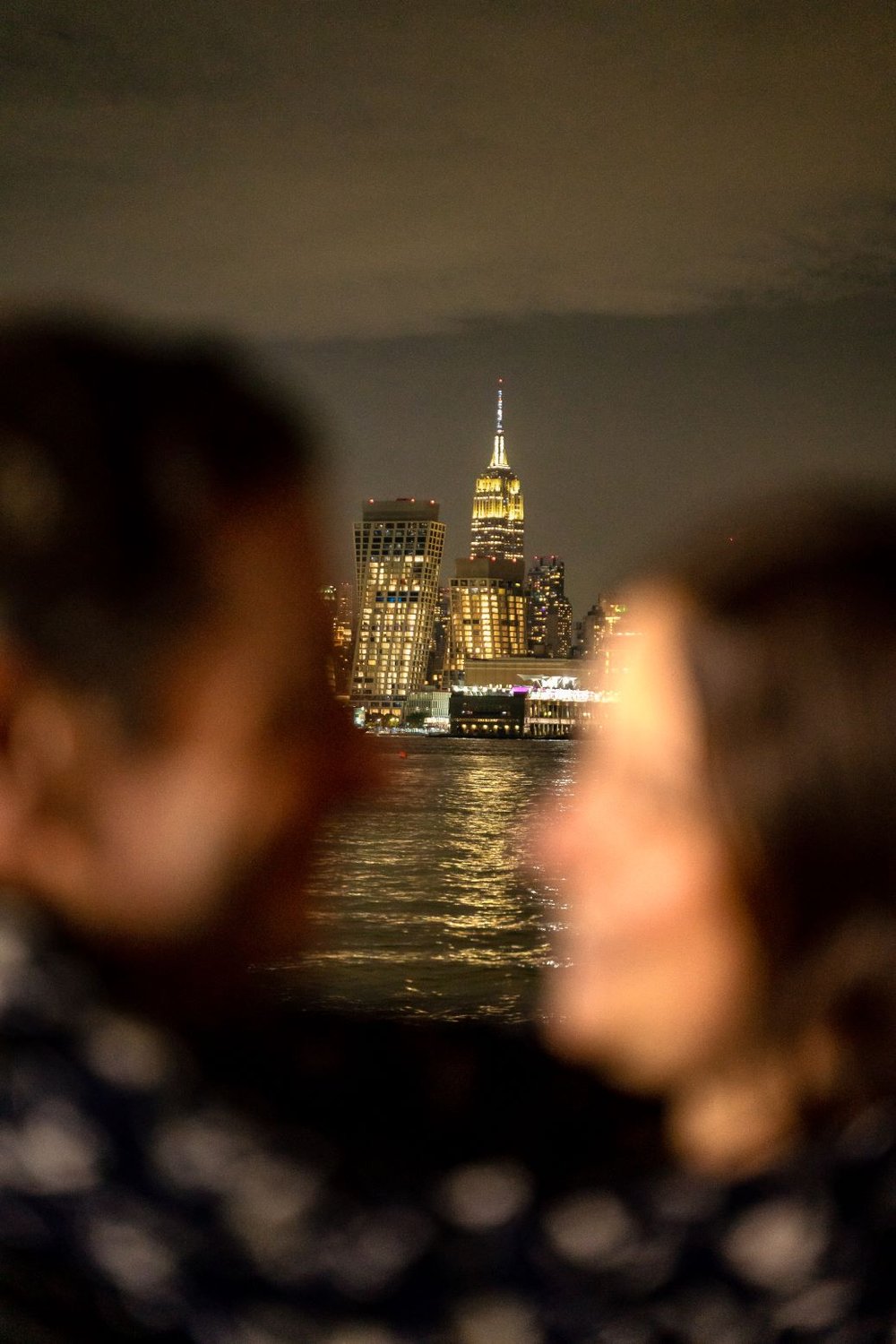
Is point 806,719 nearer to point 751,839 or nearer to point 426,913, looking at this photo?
point 751,839

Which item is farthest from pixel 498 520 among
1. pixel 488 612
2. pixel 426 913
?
pixel 426 913

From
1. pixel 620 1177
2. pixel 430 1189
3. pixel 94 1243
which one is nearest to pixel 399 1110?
pixel 430 1189

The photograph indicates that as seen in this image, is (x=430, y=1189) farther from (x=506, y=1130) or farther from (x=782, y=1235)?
(x=782, y=1235)

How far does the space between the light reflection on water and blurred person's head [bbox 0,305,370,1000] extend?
123 mm

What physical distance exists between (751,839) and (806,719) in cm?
14

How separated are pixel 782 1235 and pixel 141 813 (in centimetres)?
87

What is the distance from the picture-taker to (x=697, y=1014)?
1414mm

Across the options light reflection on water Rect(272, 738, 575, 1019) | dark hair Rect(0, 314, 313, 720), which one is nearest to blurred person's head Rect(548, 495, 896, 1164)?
light reflection on water Rect(272, 738, 575, 1019)

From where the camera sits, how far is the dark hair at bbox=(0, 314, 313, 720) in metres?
1.26

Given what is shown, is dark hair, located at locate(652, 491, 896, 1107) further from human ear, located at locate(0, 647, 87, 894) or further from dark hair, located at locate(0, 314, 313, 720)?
human ear, located at locate(0, 647, 87, 894)

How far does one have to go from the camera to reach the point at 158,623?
126 cm

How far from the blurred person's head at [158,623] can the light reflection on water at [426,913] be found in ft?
0.40

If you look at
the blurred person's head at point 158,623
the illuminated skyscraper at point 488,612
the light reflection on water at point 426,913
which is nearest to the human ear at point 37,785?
the blurred person's head at point 158,623

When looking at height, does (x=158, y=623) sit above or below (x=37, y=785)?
above
